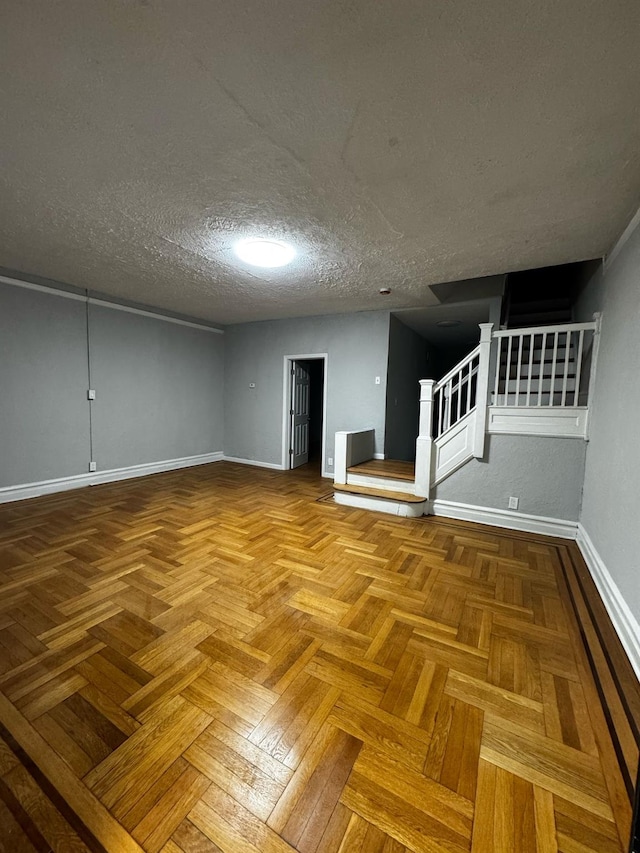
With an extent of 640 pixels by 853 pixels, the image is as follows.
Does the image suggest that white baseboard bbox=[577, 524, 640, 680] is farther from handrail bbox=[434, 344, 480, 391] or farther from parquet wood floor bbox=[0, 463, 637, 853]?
handrail bbox=[434, 344, 480, 391]

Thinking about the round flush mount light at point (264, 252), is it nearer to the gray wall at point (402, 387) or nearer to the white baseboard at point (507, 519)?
the gray wall at point (402, 387)

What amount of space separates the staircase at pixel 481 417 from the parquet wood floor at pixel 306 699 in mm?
1076

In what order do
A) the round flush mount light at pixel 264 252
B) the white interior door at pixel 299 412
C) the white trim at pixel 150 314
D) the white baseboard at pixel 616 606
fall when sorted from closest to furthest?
the white baseboard at pixel 616 606 < the round flush mount light at pixel 264 252 < the white trim at pixel 150 314 < the white interior door at pixel 299 412

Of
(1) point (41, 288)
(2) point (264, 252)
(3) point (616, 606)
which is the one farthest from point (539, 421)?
(1) point (41, 288)

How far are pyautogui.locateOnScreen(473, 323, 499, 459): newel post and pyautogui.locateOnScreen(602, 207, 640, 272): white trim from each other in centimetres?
102

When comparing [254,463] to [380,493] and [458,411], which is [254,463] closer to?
[380,493]

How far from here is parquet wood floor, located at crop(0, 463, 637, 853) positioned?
1011 millimetres

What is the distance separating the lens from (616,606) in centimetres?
197

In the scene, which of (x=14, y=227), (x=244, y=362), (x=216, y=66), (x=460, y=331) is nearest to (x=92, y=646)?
(x=216, y=66)

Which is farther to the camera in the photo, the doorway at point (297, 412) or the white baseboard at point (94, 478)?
the doorway at point (297, 412)

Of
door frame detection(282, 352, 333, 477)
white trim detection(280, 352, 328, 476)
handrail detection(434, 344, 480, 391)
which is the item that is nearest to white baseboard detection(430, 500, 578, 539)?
handrail detection(434, 344, 480, 391)

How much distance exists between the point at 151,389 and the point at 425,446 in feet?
13.5

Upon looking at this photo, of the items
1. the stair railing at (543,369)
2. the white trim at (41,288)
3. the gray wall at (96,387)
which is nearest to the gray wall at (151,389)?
the gray wall at (96,387)

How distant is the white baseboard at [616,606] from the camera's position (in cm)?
170
